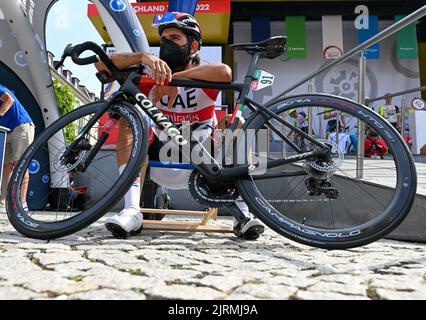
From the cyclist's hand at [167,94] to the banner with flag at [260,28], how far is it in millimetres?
13190

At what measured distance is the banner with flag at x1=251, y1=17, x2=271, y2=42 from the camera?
14.9 metres

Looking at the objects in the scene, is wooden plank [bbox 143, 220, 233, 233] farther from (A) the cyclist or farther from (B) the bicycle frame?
(B) the bicycle frame

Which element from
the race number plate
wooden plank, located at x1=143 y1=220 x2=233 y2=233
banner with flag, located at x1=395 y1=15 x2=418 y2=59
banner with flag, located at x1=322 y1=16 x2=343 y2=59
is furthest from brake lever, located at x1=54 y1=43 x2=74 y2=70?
banner with flag, located at x1=395 y1=15 x2=418 y2=59

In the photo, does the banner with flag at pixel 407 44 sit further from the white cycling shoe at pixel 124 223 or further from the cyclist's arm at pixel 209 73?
the white cycling shoe at pixel 124 223

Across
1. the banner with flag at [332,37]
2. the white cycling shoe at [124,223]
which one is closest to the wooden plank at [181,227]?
the white cycling shoe at [124,223]

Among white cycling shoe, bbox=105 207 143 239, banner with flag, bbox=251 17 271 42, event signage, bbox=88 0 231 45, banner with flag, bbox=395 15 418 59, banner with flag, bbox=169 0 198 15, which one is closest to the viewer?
white cycling shoe, bbox=105 207 143 239

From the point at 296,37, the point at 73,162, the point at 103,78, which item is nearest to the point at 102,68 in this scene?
the point at 103,78

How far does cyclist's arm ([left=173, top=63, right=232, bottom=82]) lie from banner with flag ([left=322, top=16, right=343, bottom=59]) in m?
13.7

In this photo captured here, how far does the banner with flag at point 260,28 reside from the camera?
14.9m

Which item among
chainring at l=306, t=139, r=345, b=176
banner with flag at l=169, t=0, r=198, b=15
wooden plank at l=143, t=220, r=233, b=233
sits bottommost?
wooden plank at l=143, t=220, r=233, b=233

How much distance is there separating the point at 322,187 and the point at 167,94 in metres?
1.07

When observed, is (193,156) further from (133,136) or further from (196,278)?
(196,278)

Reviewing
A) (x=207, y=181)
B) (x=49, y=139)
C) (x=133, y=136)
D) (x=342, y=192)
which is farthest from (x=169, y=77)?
(x=342, y=192)

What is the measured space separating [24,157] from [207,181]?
1008mm
